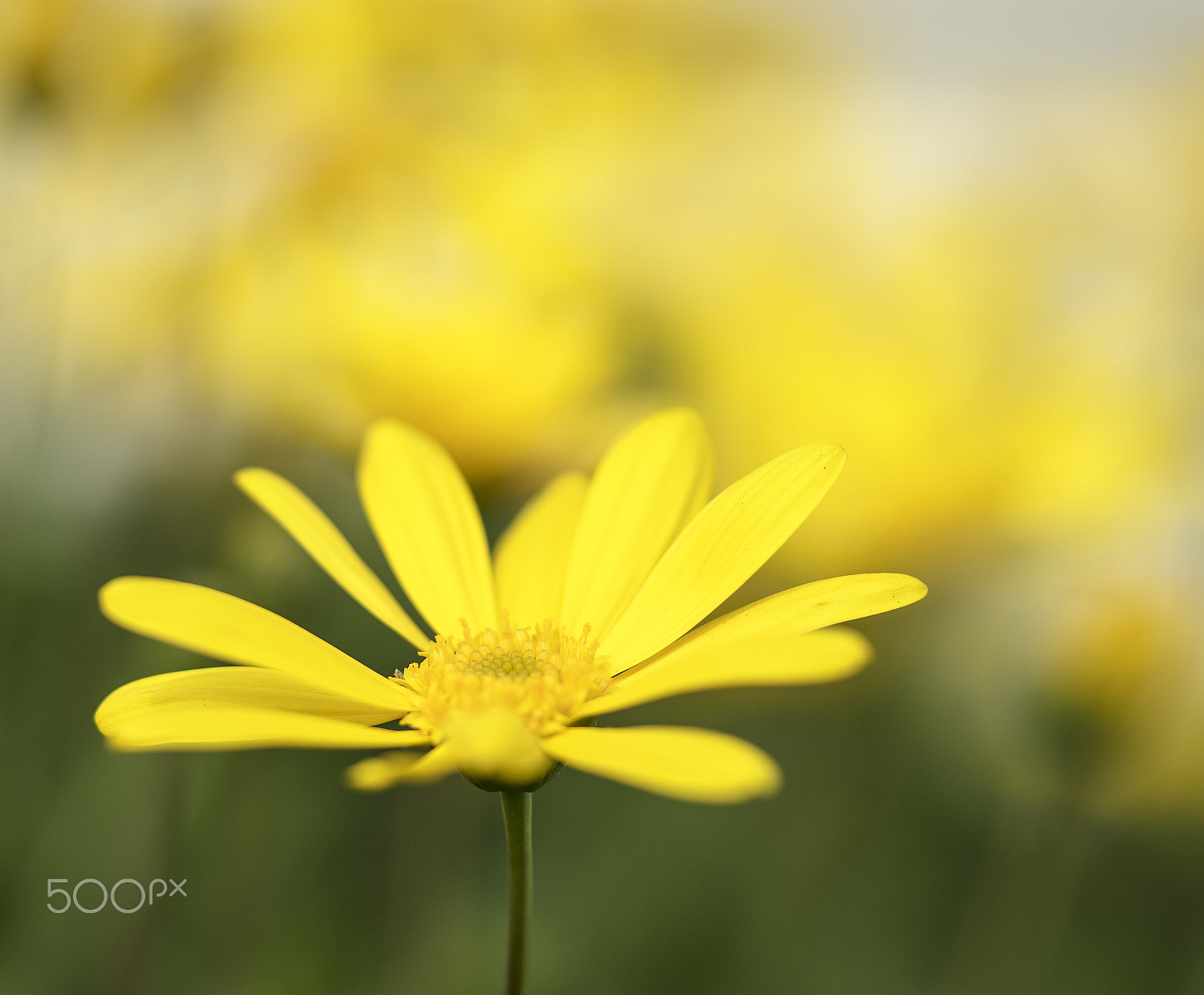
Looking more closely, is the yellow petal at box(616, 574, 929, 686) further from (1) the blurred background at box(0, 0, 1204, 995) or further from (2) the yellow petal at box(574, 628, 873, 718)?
(1) the blurred background at box(0, 0, 1204, 995)

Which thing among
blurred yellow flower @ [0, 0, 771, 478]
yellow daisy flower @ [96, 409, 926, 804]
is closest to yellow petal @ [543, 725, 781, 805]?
yellow daisy flower @ [96, 409, 926, 804]

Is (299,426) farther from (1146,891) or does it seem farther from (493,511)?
(1146,891)

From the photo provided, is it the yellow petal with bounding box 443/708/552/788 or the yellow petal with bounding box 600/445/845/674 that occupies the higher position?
the yellow petal with bounding box 600/445/845/674

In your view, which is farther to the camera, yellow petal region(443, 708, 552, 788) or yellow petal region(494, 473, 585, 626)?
yellow petal region(494, 473, 585, 626)

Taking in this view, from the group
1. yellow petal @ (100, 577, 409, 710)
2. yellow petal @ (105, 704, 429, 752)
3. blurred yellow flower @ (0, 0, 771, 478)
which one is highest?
blurred yellow flower @ (0, 0, 771, 478)

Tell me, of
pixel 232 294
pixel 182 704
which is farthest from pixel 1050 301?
pixel 182 704

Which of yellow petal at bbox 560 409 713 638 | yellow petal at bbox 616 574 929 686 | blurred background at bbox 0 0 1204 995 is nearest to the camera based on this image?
yellow petal at bbox 616 574 929 686

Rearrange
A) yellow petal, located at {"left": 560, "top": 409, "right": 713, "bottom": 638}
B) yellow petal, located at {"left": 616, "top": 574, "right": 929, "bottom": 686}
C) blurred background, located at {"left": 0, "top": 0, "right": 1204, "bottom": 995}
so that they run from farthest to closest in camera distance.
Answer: blurred background, located at {"left": 0, "top": 0, "right": 1204, "bottom": 995} < yellow petal, located at {"left": 560, "top": 409, "right": 713, "bottom": 638} < yellow petal, located at {"left": 616, "top": 574, "right": 929, "bottom": 686}
